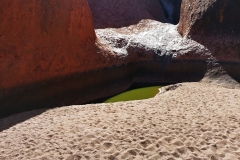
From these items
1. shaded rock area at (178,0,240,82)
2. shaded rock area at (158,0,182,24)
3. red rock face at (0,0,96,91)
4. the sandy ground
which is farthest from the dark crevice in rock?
shaded rock area at (158,0,182,24)

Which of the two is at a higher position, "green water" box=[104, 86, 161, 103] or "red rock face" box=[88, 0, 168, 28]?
"red rock face" box=[88, 0, 168, 28]

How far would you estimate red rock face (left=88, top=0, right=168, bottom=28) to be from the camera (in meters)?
17.6

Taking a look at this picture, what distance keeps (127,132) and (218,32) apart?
10.5 metres

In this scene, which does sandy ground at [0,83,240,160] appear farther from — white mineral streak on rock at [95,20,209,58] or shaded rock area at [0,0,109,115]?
white mineral streak on rock at [95,20,209,58]

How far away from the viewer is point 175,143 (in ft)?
16.1

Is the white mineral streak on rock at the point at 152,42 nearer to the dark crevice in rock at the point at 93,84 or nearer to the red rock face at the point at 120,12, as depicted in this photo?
the dark crevice in rock at the point at 93,84

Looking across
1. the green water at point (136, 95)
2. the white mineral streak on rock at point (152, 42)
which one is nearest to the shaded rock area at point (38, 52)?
the green water at point (136, 95)

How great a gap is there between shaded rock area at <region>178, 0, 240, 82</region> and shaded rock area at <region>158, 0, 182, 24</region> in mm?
5036

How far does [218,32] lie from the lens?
1386 cm

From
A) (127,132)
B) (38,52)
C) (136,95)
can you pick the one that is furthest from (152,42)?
(127,132)

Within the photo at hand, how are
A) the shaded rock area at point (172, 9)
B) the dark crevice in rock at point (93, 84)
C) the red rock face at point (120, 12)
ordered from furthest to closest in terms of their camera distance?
the shaded rock area at point (172, 9), the red rock face at point (120, 12), the dark crevice in rock at point (93, 84)

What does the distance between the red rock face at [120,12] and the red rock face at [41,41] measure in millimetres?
5274

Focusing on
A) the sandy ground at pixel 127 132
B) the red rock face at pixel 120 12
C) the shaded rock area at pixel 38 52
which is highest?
the red rock face at pixel 120 12

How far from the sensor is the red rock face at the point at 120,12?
1758cm
